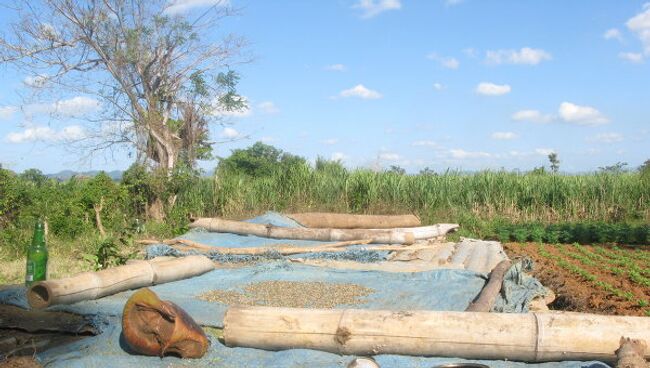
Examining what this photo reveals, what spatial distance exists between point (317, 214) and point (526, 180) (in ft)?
20.3

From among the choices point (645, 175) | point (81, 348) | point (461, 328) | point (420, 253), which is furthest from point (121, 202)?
point (645, 175)

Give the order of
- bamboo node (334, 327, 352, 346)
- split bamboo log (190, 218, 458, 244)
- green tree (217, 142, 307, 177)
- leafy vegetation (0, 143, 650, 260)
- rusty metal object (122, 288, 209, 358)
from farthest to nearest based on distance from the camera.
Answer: green tree (217, 142, 307, 177) → leafy vegetation (0, 143, 650, 260) → split bamboo log (190, 218, 458, 244) → bamboo node (334, 327, 352, 346) → rusty metal object (122, 288, 209, 358)

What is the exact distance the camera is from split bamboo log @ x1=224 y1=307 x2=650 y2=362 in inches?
165

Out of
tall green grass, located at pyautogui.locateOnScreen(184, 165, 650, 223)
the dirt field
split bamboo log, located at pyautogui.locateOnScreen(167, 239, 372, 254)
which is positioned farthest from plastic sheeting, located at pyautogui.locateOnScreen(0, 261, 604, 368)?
tall green grass, located at pyautogui.locateOnScreen(184, 165, 650, 223)

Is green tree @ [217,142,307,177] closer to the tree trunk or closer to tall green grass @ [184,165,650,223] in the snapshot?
tall green grass @ [184,165,650,223]

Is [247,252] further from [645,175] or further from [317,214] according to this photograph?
[645,175]

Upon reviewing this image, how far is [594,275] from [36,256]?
23.3ft

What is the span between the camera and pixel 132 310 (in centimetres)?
424

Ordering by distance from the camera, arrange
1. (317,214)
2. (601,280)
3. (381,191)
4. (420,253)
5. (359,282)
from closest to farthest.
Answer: (359,282) → (601,280) → (420,253) → (317,214) → (381,191)

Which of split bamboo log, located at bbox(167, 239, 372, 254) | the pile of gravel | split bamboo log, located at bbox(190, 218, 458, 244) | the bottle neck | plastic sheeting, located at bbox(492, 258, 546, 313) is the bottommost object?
the pile of gravel

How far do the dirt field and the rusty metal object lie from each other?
433 cm

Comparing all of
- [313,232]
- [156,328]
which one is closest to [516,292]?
[156,328]

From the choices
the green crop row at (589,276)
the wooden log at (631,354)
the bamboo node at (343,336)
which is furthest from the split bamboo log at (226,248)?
the wooden log at (631,354)

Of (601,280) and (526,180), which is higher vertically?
(526,180)
